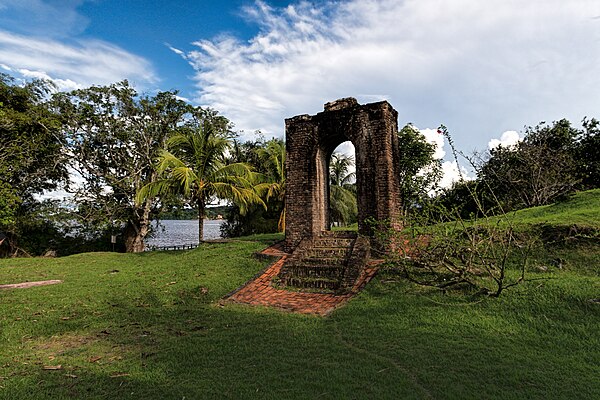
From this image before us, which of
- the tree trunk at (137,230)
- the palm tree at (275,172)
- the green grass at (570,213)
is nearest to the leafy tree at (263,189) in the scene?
the palm tree at (275,172)

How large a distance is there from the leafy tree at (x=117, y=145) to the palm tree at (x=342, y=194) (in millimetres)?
9476

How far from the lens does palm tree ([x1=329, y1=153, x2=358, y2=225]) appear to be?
20266 millimetres

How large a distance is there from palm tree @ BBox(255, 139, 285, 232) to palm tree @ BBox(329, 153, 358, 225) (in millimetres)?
2749

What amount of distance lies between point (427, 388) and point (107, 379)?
11.0 ft

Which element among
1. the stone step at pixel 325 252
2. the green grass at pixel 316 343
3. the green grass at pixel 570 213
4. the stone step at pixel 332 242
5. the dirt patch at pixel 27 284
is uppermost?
the green grass at pixel 570 213

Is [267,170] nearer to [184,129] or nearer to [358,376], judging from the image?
[184,129]

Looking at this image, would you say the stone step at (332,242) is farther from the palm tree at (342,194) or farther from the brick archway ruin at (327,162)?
the palm tree at (342,194)

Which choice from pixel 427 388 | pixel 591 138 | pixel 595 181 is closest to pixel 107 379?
pixel 427 388

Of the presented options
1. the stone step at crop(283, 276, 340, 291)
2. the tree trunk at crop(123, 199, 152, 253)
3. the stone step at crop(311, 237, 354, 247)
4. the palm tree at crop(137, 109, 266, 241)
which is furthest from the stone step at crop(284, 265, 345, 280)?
the tree trunk at crop(123, 199, 152, 253)

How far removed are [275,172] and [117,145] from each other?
8368 mm

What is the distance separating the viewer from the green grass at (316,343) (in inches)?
141

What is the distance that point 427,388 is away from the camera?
354 cm

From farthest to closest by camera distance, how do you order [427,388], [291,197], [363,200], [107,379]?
1. [291,197]
2. [363,200]
3. [107,379]
4. [427,388]

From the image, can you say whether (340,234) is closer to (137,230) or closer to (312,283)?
(312,283)
